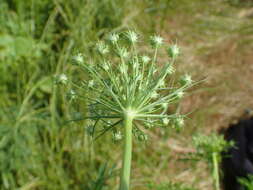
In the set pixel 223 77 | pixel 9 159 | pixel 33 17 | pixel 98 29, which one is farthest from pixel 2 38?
pixel 223 77

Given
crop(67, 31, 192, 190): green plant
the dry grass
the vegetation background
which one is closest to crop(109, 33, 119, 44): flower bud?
crop(67, 31, 192, 190): green plant

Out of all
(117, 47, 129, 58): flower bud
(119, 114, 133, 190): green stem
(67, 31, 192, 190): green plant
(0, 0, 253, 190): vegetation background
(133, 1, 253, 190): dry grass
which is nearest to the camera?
(119, 114, 133, 190): green stem

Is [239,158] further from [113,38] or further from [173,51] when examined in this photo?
[113,38]

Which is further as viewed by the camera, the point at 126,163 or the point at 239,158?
the point at 239,158

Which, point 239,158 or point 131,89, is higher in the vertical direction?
point 131,89

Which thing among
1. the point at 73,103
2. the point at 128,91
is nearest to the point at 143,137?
the point at 128,91

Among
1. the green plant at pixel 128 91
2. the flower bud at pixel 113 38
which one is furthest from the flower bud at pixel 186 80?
the flower bud at pixel 113 38

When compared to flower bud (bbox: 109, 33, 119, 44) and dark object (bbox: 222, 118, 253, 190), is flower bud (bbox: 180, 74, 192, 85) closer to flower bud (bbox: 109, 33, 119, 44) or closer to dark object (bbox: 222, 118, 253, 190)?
flower bud (bbox: 109, 33, 119, 44)

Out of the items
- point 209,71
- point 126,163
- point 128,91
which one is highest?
point 209,71
